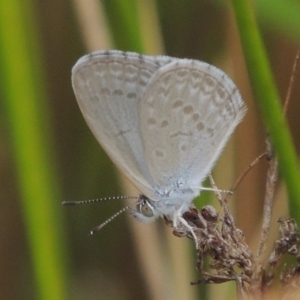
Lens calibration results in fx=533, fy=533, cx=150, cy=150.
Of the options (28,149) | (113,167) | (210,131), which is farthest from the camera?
(113,167)

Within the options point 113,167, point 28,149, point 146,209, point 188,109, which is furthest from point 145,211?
point 113,167

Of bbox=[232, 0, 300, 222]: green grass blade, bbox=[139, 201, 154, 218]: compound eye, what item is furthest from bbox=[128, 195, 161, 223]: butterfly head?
bbox=[232, 0, 300, 222]: green grass blade

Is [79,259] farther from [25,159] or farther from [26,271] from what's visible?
[25,159]

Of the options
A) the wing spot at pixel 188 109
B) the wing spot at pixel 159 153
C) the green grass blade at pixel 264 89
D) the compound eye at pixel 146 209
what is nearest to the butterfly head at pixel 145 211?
the compound eye at pixel 146 209

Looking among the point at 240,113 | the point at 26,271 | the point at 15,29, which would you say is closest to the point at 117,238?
the point at 26,271

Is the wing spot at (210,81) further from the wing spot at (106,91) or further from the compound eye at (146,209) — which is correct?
the compound eye at (146,209)

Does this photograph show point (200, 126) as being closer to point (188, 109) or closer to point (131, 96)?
point (188, 109)
